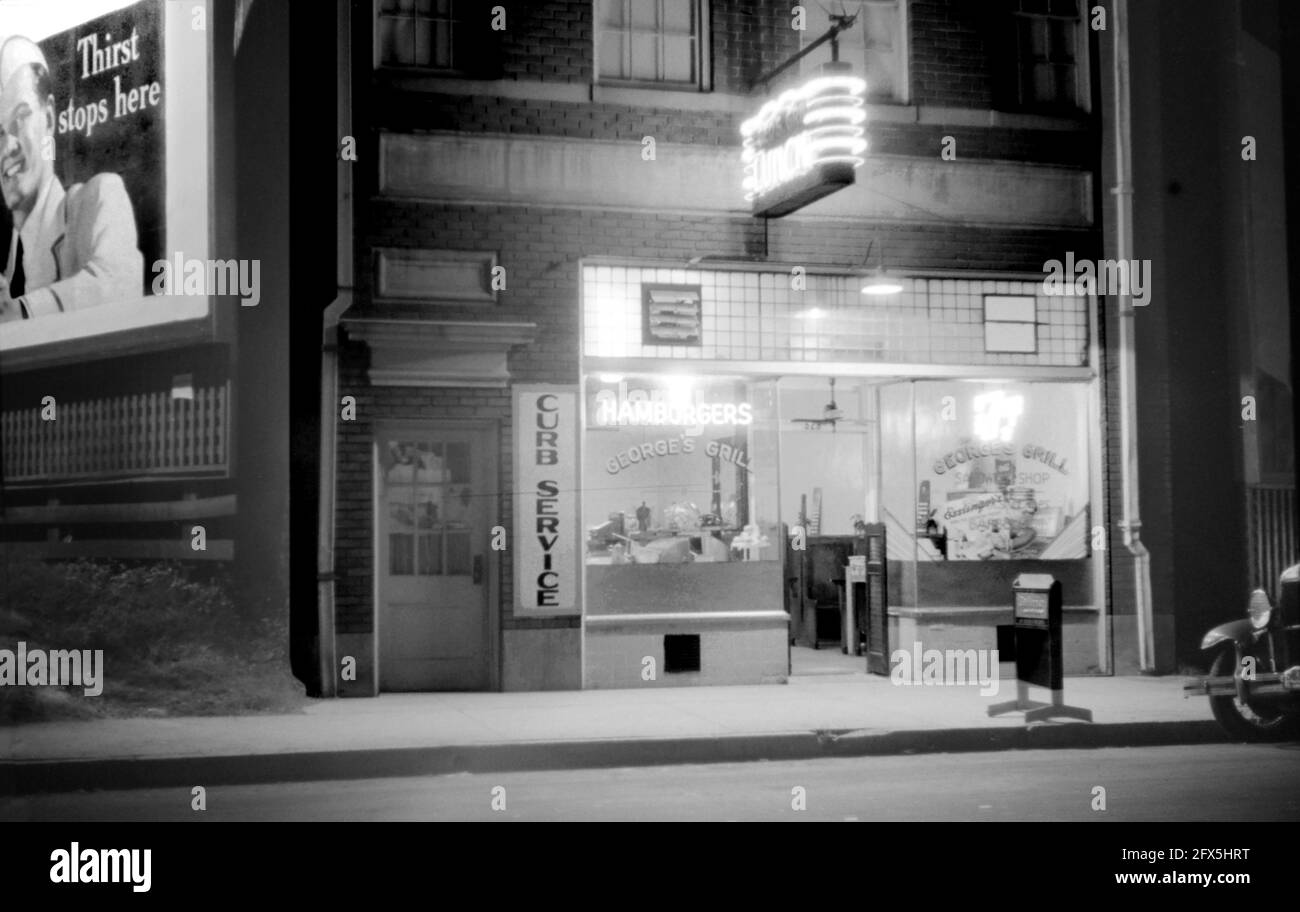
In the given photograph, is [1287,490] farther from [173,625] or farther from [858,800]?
[173,625]

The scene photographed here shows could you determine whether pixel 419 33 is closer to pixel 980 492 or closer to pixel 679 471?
pixel 679 471

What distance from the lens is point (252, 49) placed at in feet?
44.2

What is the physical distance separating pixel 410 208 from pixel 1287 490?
9.37 m

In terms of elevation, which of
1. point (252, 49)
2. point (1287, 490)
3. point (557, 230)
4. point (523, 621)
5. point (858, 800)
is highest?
point (252, 49)

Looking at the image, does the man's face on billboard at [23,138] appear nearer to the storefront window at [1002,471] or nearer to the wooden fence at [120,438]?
the wooden fence at [120,438]

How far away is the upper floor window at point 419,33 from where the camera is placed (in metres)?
13.4

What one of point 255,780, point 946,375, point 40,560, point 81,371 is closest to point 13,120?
point 81,371

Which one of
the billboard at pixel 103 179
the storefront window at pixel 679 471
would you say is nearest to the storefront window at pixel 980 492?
the storefront window at pixel 679 471

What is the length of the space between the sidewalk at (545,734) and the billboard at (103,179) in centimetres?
420

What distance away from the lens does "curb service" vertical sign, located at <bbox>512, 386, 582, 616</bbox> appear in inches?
529

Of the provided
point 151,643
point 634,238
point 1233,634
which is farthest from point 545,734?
point 1233,634

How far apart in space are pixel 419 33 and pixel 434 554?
4902mm

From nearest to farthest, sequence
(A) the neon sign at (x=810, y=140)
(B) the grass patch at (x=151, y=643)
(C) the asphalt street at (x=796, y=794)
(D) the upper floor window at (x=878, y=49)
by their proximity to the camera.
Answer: (C) the asphalt street at (x=796, y=794)
(B) the grass patch at (x=151, y=643)
(A) the neon sign at (x=810, y=140)
(D) the upper floor window at (x=878, y=49)

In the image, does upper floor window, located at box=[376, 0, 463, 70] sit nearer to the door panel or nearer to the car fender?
the door panel
